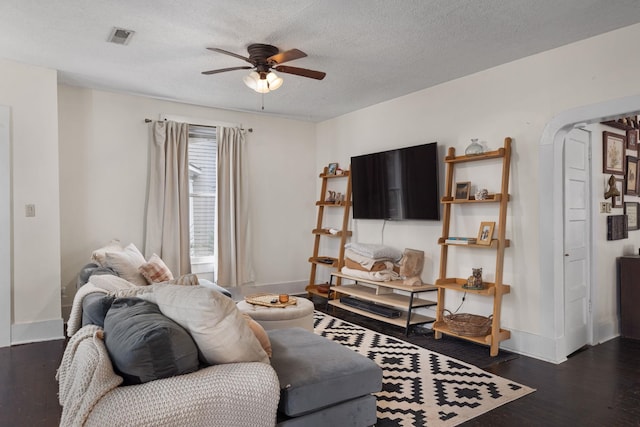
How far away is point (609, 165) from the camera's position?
4152mm

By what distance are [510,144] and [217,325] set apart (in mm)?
3113

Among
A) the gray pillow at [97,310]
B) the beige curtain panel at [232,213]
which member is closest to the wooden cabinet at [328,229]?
the beige curtain panel at [232,213]

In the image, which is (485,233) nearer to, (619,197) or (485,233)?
(485,233)

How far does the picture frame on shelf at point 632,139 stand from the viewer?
4.41 metres

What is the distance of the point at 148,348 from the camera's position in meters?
1.59

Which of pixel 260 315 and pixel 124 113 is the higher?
pixel 124 113

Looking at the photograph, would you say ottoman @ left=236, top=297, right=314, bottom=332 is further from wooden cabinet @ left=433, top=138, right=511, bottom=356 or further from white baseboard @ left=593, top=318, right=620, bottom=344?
white baseboard @ left=593, top=318, right=620, bottom=344

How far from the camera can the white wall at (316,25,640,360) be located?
128 inches

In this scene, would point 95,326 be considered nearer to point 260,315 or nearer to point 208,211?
point 260,315

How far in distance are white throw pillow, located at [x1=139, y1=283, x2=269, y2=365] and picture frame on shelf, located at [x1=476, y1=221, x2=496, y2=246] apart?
100 inches

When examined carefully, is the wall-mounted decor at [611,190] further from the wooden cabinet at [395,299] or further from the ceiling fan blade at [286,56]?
the ceiling fan blade at [286,56]

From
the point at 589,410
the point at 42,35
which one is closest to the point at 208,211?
the point at 42,35

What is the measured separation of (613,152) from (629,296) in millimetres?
1438

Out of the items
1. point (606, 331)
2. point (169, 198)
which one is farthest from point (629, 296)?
point (169, 198)
